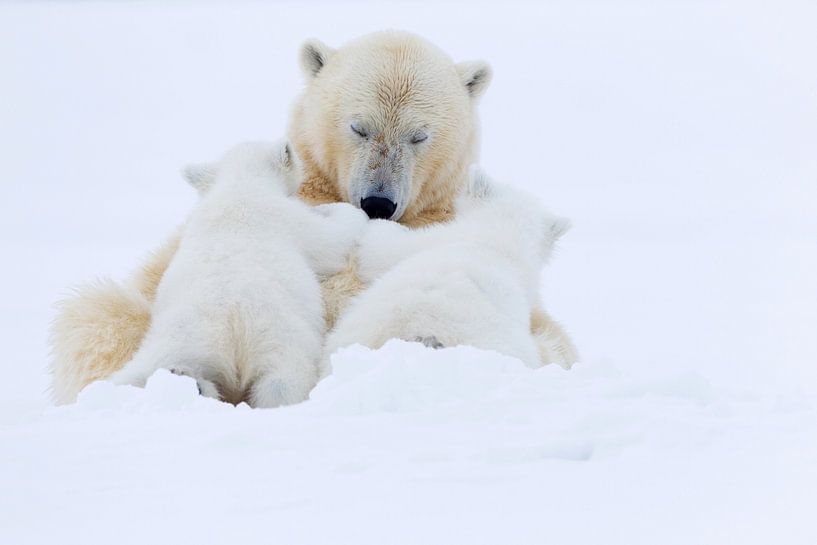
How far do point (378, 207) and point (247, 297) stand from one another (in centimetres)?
125

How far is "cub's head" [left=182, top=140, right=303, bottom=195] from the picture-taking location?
4188mm

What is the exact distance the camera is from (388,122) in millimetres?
4547

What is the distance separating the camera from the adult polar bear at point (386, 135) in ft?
14.5

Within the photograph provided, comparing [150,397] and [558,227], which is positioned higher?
[558,227]

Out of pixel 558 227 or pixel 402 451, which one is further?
pixel 558 227

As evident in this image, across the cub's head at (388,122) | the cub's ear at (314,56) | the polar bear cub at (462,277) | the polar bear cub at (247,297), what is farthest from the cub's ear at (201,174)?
the cub's ear at (314,56)

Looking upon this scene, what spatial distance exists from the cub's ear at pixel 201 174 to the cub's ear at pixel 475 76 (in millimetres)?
1278

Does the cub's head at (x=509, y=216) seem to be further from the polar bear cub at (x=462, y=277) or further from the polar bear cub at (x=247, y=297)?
the polar bear cub at (x=247, y=297)

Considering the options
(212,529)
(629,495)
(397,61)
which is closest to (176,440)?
(212,529)

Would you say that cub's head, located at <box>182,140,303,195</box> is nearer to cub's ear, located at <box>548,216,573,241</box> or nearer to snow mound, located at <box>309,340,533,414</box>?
cub's ear, located at <box>548,216,573,241</box>

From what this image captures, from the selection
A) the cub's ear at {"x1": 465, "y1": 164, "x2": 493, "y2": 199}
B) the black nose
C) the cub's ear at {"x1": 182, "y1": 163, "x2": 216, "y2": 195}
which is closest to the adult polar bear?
the black nose

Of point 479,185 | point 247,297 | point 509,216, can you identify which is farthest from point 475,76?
point 247,297

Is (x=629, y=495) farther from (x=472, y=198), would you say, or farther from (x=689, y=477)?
(x=472, y=198)

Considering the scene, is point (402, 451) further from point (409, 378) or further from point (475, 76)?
point (475, 76)
